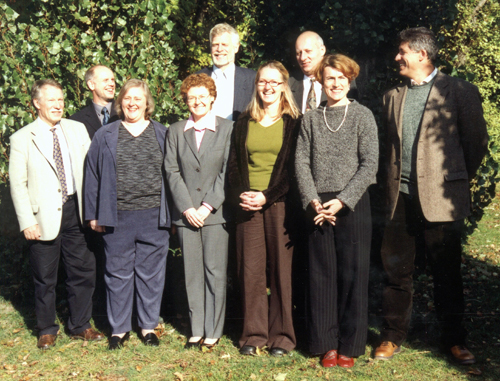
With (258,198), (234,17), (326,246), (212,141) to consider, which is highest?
(234,17)

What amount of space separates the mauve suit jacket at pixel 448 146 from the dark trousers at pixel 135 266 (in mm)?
2381

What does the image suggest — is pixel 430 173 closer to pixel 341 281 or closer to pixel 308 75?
pixel 341 281

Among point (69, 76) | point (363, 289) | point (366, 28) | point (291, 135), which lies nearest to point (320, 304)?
point (363, 289)

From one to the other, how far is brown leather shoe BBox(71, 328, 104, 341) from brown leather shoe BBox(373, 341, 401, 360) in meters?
2.62

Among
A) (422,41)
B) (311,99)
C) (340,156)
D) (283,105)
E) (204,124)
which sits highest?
(422,41)

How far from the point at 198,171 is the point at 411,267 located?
6.70ft

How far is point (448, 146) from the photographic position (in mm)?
4457

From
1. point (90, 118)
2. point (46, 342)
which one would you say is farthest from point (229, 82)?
point (46, 342)

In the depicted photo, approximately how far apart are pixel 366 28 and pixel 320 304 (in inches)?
114

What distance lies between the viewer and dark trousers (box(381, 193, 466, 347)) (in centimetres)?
455

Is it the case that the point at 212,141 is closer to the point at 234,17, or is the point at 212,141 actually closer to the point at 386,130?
the point at 386,130

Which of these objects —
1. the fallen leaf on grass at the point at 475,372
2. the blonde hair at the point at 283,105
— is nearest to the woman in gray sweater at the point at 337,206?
the blonde hair at the point at 283,105

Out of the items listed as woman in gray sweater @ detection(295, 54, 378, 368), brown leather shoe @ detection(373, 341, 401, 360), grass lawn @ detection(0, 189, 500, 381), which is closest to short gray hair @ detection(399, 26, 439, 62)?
woman in gray sweater @ detection(295, 54, 378, 368)

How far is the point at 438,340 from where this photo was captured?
5.04 metres
